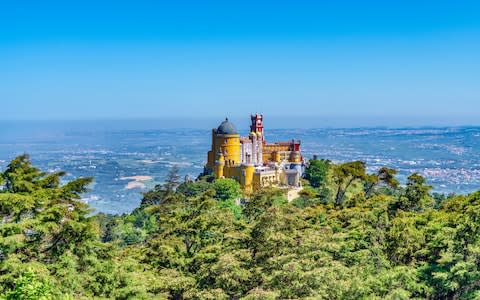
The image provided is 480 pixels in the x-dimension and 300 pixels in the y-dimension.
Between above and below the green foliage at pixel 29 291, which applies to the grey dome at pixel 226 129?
above

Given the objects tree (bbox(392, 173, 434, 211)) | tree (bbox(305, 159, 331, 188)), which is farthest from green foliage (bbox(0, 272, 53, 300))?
tree (bbox(305, 159, 331, 188))

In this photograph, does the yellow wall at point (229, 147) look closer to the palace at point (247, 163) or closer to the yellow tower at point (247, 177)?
the palace at point (247, 163)

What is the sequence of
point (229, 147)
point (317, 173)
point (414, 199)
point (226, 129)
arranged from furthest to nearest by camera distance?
1. point (317, 173)
2. point (226, 129)
3. point (229, 147)
4. point (414, 199)

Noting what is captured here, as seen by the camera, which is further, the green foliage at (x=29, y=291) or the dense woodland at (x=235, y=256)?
the dense woodland at (x=235, y=256)

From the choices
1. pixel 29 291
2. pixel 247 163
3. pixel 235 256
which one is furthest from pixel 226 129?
pixel 29 291

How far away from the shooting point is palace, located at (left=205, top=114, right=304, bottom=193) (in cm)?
4759

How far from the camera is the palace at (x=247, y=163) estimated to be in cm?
4759

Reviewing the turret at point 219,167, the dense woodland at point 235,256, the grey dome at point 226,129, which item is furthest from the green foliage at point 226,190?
the dense woodland at point 235,256

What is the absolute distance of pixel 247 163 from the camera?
164 feet

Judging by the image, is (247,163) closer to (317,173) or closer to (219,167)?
(219,167)

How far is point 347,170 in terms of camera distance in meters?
35.7

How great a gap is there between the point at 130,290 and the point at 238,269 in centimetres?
318

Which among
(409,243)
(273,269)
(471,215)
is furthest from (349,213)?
(273,269)

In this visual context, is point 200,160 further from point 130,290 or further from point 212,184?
point 130,290
